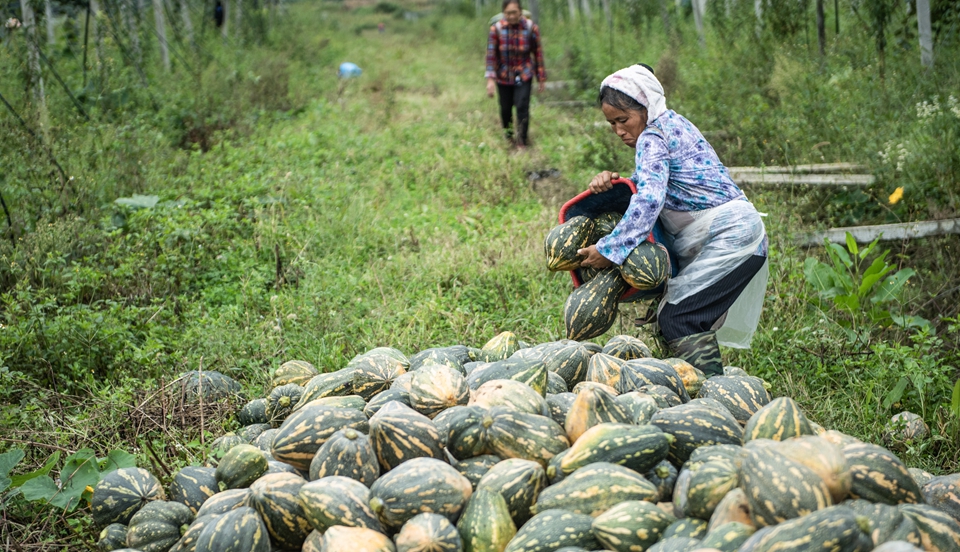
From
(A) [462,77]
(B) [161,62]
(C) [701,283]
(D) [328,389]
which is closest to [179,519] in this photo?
(D) [328,389]

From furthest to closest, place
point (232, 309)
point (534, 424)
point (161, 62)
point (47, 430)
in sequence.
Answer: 1. point (161, 62)
2. point (232, 309)
3. point (47, 430)
4. point (534, 424)

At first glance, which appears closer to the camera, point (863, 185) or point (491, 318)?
point (491, 318)

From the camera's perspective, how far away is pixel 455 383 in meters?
2.98

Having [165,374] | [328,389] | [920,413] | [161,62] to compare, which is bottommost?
[920,413]

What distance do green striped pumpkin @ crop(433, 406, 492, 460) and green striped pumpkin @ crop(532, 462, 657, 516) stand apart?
12.9 inches

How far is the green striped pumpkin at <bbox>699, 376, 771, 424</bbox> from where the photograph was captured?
302cm

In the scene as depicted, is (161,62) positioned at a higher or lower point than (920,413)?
higher

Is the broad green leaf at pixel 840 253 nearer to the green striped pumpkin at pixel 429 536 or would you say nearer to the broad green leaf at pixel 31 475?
the green striped pumpkin at pixel 429 536

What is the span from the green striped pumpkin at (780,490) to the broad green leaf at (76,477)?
8.92ft

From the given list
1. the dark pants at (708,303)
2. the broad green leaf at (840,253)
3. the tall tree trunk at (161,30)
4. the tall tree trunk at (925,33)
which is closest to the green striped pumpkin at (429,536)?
the dark pants at (708,303)

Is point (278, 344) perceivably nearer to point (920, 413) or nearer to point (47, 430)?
point (47, 430)

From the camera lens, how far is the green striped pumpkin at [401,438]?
2.62 metres

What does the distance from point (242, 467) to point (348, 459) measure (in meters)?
0.44

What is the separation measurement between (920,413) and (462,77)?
14045 mm
